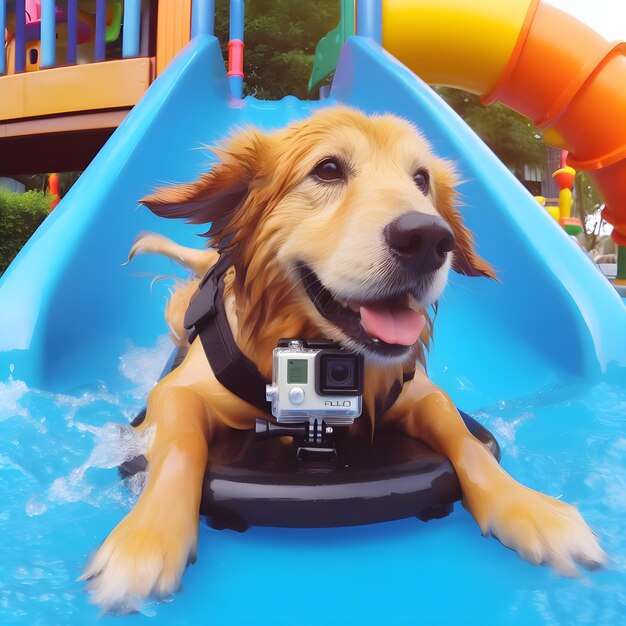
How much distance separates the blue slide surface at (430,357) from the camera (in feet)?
2.66

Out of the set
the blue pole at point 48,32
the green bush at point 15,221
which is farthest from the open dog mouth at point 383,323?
the green bush at point 15,221

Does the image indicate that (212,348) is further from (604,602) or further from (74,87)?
(74,87)

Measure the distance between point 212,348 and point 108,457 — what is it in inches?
12.2

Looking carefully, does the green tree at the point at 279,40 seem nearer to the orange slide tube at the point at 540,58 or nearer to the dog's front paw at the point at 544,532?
the orange slide tube at the point at 540,58

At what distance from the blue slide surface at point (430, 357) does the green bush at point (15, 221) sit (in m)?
5.60

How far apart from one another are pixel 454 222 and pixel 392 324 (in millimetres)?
413

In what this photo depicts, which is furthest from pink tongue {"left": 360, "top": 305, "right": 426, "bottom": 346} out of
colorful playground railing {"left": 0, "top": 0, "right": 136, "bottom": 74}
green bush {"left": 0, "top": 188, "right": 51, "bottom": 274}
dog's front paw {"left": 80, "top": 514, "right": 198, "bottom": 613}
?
green bush {"left": 0, "top": 188, "right": 51, "bottom": 274}

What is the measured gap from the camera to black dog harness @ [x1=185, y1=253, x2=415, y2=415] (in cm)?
113

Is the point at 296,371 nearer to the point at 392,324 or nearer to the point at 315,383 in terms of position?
the point at 315,383

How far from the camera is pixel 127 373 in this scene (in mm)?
1821

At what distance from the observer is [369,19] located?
11.2 ft

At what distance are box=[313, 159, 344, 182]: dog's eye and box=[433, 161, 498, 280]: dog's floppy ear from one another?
10.2 inches

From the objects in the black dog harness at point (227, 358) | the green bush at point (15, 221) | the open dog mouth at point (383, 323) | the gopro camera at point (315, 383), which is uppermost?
the open dog mouth at point (383, 323)

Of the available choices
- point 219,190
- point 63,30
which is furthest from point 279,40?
point 219,190
